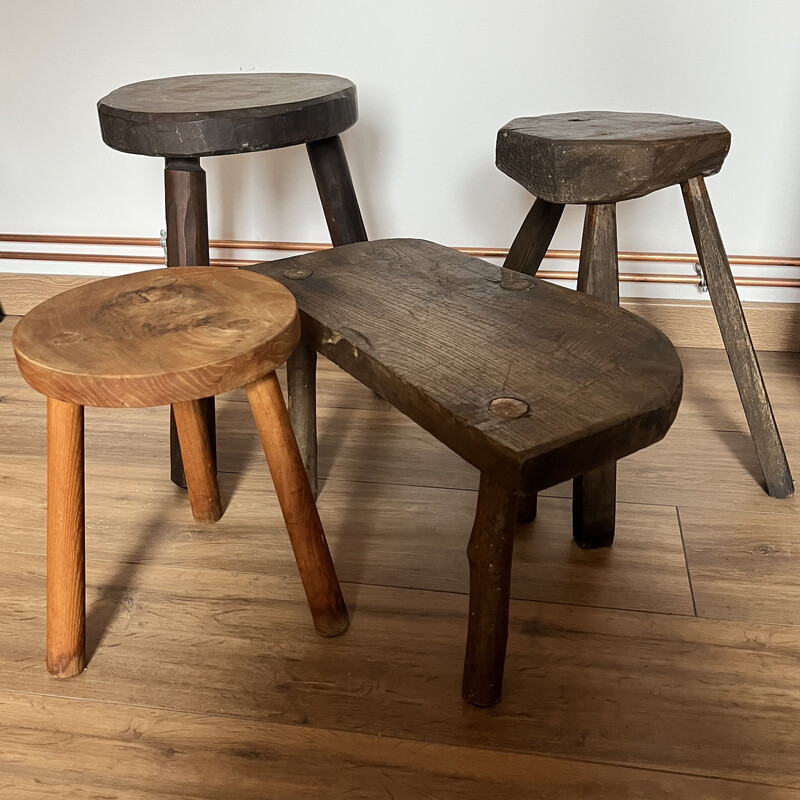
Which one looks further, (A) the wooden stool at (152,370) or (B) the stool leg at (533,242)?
(B) the stool leg at (533,242)

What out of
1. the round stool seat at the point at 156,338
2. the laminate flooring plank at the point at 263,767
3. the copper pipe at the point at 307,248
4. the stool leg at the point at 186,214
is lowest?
the laminate flooring plank at the point at 263,767

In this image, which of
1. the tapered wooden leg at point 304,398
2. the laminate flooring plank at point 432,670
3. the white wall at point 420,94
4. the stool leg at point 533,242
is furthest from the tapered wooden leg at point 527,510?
the white wall at point 420,94

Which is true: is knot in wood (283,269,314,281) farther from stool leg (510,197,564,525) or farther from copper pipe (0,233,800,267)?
copper pipe (0,233,800,267)

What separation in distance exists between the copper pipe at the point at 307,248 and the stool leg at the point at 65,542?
2.84ft

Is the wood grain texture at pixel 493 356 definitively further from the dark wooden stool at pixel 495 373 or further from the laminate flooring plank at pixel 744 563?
the laminate flooring plank at pixel 744 563

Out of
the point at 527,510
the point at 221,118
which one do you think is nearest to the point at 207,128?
the point at 221,118

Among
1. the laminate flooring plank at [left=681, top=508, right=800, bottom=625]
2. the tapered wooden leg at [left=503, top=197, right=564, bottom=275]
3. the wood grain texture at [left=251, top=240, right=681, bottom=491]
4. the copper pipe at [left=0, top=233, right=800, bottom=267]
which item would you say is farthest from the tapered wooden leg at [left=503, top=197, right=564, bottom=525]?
the copper pipe at [left=0, top=233, right=800, bottom=267]

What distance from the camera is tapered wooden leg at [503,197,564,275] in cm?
115

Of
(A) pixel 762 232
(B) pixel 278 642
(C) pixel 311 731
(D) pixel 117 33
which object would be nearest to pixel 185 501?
(B) pixel 278 642

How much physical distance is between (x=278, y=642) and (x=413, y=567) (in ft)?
0.66

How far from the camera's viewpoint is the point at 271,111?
1052mm

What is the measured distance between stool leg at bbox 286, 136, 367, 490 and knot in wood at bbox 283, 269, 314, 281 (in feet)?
0.28

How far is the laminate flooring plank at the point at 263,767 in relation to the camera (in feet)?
2.54

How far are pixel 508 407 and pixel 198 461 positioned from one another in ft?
1.66
